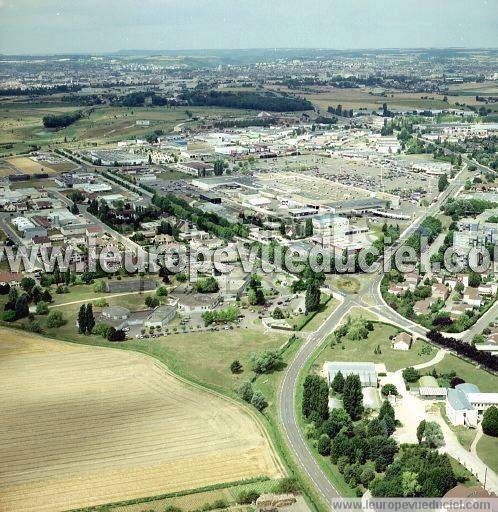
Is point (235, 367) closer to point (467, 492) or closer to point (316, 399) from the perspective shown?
point (316, 399)

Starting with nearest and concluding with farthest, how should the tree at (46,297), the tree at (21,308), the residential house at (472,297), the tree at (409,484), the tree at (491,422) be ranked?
the tree at (409,484), the tree at (491,422), the tree at (21,308), the residential house at (472,297), the tree at (46,297)

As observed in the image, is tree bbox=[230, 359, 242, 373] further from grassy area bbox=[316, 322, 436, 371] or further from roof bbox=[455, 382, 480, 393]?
roof bbox=[455, 382, 480, 393]

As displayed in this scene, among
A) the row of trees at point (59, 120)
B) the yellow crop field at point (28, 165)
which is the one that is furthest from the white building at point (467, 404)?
the row of trees at point (59, 120)

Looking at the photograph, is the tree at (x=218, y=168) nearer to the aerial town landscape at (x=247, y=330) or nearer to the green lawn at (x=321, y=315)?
the aerial town landscape at (x=247, y=330)

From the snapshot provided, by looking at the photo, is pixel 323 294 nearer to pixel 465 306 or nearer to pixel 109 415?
pixel 465 306

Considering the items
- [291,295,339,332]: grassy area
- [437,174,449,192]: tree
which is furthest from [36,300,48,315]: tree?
[437,174,449,192]: tree

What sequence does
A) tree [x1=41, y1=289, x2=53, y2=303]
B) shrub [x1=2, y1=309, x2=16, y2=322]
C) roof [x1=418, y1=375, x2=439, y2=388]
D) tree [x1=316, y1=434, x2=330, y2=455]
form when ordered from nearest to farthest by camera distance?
tree [x1=316, y1=434, x2=330, y2=455] < roof [x1=418, y1=375, x2=439, y2=388] < shrub [x1=2, y1=309, x2=16, y2=322] < tree [x1=41, y1=289, x2=53, y2=303]
